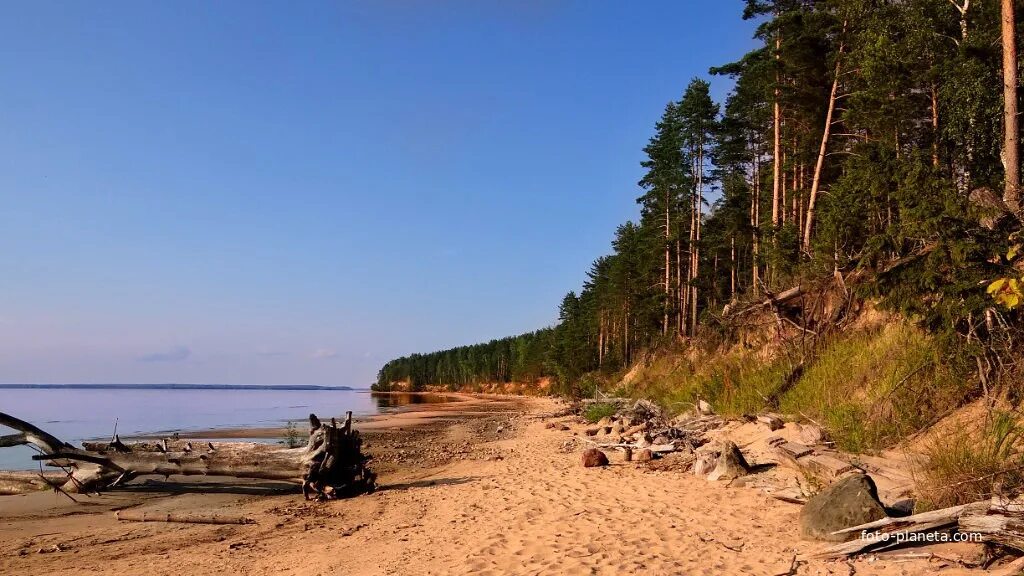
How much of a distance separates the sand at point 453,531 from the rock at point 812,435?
1713mm

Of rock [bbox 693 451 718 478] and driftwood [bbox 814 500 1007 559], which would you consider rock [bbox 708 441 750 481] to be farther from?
driftwood [bbox 814 500 1007 559]

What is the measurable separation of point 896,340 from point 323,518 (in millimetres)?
10826

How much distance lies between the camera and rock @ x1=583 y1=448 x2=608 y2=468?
1251 centimetres

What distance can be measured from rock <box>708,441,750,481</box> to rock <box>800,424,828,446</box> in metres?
1.20

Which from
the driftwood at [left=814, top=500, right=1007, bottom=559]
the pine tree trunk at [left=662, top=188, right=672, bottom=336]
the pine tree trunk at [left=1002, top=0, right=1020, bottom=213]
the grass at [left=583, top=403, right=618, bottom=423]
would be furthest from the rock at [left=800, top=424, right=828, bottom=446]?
the pine tree trunk at [left=662, top=188, right=672, bottom=336]

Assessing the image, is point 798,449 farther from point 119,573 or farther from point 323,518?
point 119,573

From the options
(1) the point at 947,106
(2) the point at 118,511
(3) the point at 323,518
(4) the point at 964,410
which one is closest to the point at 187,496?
(2) the point at 118,511

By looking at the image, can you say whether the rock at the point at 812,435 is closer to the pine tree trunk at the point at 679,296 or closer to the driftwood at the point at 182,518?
the driftwood at the point at 182,518

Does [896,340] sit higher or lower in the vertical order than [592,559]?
higher

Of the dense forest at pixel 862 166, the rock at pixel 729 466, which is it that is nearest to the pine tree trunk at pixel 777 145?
the dense forest at pixel 862 166

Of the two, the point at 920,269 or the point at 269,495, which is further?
the point at 269,495

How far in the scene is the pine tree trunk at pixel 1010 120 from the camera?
895 cm

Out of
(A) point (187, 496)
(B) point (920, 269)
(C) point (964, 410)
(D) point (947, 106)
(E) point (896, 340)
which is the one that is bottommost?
(A) point (187, 496)

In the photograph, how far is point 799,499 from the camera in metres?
7.67
